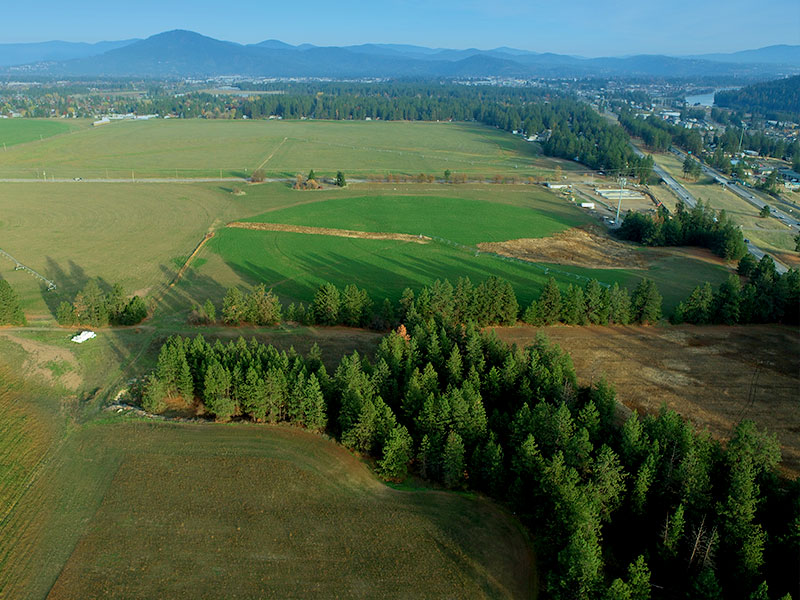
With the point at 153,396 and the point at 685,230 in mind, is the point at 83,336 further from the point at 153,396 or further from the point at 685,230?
the point at 685,230

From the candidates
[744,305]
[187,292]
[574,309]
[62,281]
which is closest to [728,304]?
[744,305]

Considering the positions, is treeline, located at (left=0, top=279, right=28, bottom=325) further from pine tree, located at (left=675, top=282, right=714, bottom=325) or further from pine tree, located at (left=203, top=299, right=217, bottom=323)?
pine tree, located at (left=675, top=282, right=714, bottom=325)

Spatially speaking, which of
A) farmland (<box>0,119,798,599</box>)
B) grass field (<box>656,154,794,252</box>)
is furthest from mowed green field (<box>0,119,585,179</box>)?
grass field (<box>656,154,794,252</box>)

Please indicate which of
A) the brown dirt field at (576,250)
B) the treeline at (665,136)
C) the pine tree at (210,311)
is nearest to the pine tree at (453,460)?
the pine tree at (210,311)

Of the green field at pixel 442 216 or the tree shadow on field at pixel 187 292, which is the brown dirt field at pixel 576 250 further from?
the tree shadow on field at pixel 187 292

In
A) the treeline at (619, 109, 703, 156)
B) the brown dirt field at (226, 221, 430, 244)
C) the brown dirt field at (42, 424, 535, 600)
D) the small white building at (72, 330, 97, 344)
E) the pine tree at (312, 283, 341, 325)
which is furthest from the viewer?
the treeline at (619, 109, 703, 156)

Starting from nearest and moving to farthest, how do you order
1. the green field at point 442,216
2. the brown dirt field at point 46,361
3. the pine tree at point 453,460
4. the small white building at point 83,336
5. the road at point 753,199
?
the pine tree at point 453,460, the brown dirt field at point 46,361, the small white building at point 83,336, the green field at point 442,216, the road at point 753,199
